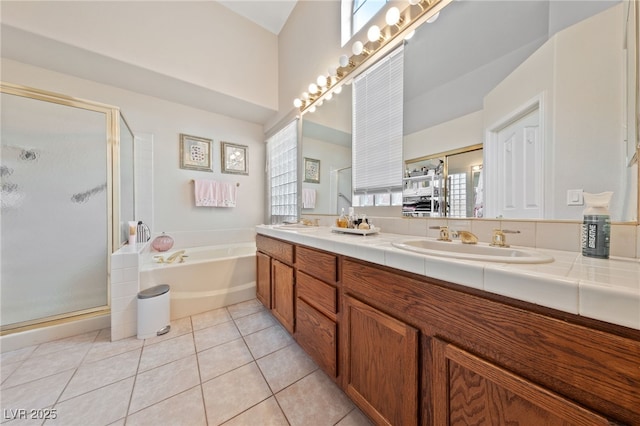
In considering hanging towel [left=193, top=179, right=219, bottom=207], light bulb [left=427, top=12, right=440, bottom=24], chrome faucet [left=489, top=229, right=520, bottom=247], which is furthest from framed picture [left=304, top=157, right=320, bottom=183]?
chrome faucet [left=489, top=229, right=520, bottom=247]

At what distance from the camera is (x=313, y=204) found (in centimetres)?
211

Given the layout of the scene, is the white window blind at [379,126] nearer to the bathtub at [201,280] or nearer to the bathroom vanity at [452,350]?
the bathroom vanity at [452,350]

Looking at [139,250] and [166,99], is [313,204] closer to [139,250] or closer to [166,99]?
[139,250]

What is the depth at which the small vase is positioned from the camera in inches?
94.0

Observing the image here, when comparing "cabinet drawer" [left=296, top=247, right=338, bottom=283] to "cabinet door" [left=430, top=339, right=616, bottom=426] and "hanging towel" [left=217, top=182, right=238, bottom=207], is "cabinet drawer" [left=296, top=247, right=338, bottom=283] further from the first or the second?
"hanging towel" [left=217, top=182, right=238, bottom=207]

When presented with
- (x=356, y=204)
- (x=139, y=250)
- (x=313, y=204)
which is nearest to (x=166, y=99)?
(x=139, y=250)

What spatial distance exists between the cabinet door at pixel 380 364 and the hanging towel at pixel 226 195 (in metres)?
2.33

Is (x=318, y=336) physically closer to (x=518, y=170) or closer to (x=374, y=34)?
(x=518, y=170)

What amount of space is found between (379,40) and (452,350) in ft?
5.77

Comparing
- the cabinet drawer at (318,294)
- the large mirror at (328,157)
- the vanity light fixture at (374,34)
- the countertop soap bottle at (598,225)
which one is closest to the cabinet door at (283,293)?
the cabinet drawer at (318,294)

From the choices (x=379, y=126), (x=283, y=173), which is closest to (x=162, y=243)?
(x=283, y=173)

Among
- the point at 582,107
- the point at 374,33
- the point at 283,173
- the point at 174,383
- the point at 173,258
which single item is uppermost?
the point at 374,33

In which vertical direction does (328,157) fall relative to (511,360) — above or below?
above

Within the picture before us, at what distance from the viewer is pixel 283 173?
8.50ft
